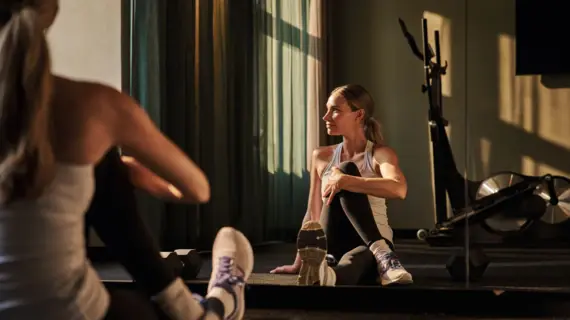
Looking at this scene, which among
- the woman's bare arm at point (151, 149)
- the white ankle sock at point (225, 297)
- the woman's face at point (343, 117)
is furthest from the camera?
the woman's face at point (343, 117)

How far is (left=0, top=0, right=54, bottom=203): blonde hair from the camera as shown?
31.5 inches

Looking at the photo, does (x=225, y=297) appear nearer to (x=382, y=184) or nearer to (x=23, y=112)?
(x=23, y=112)

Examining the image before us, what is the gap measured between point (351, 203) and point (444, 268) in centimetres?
57

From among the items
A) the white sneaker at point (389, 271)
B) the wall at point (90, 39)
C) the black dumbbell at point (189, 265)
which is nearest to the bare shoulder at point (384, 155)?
the white sneaker at point (389, 271)

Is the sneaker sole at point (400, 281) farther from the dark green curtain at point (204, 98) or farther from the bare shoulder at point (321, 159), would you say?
the dark green curtain at point (204, 98)

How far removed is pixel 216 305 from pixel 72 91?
1.68ft

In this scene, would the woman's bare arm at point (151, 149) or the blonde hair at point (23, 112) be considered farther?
the woman's bare arm at point (151, 149)

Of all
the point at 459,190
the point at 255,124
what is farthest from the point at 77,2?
the point at 459,190

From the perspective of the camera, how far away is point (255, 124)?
3045 millimetres

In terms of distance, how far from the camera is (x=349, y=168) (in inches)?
81.4

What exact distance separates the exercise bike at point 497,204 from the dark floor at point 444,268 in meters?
0.08

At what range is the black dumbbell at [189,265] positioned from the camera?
2156 mm

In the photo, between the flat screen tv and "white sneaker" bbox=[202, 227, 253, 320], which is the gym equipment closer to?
"white sneaker" bbox=[202, 227, 253, 320]

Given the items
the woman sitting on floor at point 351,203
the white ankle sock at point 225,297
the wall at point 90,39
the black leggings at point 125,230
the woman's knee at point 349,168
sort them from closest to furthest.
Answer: the black leggings at point 125,230 < the white ankle sock at point 225,297 < the woman sitting on floor at point 351,203 < the woman's knee at point 349,168 < the wall at point 90,39
